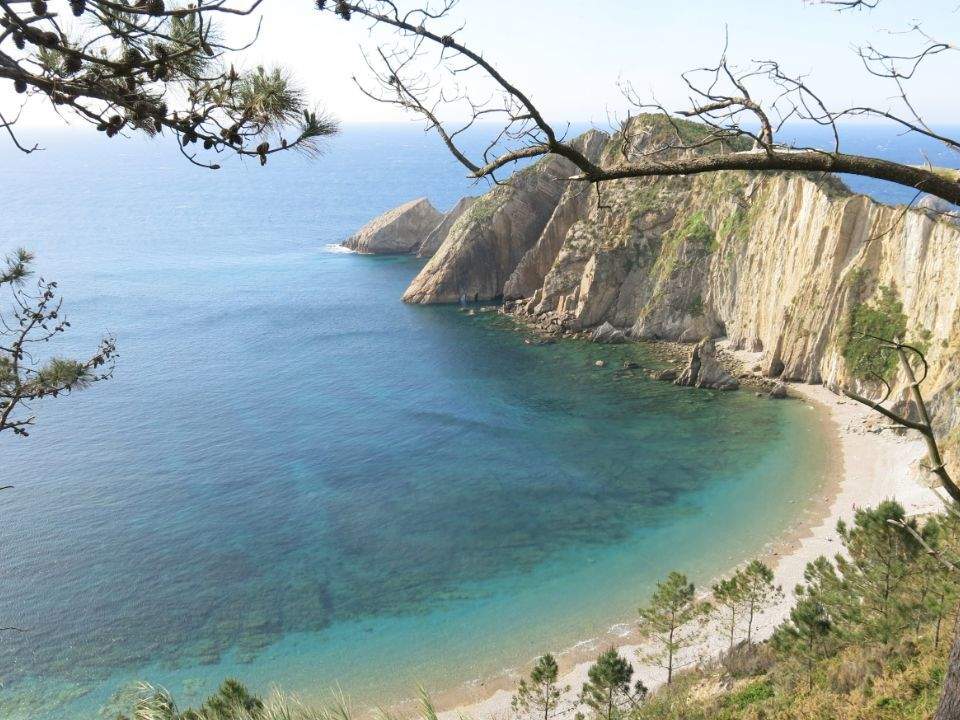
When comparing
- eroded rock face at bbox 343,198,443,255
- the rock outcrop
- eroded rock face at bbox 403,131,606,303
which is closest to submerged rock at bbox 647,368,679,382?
eroded rock face at bbox 403,131,606,303

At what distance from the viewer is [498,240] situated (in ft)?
244

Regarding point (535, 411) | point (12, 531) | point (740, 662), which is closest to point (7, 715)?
point (12, 531)

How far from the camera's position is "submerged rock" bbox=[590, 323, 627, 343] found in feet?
192

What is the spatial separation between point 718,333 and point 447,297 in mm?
27661

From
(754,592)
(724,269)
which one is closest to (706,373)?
(724,269)

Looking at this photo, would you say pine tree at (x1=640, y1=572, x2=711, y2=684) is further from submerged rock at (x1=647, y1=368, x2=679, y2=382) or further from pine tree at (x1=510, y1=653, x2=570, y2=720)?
submerged rock at (x1=647, y1=368, x2=679, y2=382)

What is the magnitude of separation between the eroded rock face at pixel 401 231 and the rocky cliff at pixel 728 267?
80.3 feet

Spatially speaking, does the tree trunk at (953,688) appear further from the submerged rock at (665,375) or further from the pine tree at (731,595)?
the submerged rock at (665,375)

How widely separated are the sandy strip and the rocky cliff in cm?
218

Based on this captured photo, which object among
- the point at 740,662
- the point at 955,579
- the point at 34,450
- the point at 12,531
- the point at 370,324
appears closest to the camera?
the point at 955,579

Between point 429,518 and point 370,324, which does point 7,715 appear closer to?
point 429,518

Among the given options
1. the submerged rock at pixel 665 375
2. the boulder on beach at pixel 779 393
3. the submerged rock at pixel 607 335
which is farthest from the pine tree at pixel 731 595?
the submerged rock at pixel 607 335

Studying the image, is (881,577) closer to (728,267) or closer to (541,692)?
(541,692)

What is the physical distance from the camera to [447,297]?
7388 cm
